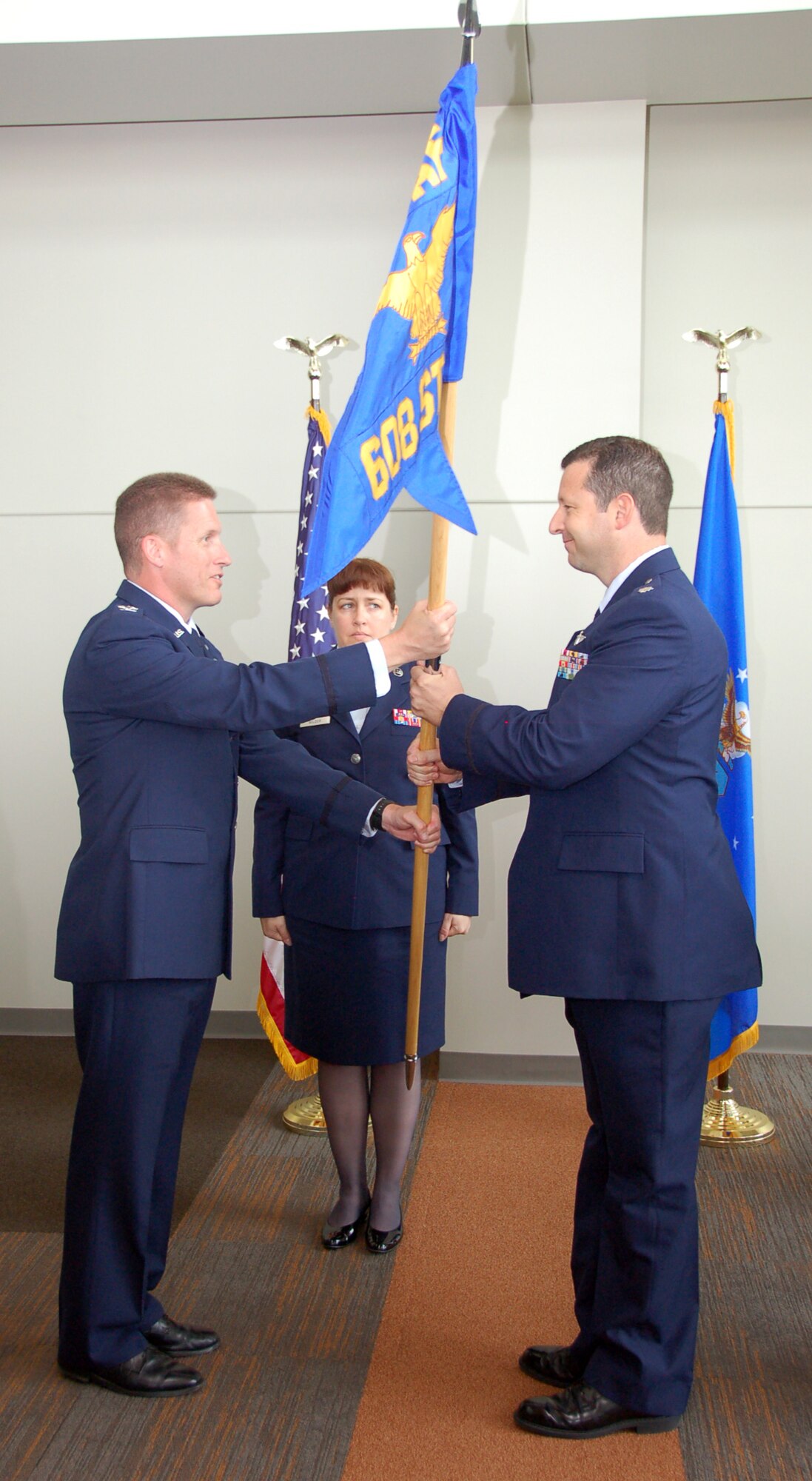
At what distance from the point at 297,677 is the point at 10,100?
3.09 meters

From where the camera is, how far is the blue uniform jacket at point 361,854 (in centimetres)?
286

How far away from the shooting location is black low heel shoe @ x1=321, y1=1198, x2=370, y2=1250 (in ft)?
Answer: 9.57

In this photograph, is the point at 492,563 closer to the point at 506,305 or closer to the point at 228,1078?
the point at 506,305

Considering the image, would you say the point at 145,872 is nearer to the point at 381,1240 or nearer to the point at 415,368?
the point at 415,368

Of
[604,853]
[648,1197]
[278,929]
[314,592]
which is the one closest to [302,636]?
[314,592]

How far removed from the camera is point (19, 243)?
4473mm

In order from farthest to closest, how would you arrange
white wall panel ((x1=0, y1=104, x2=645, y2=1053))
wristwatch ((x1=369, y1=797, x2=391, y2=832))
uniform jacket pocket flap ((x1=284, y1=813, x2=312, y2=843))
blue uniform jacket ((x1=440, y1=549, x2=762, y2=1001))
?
white wall panel ((x1=0, y1=104, x2=645, y2=1053)) < uniform jacket pocket flap ((x1=284, y1=813, x2=312, y2=843)) < wristwatch ((x1=369, y1=797, x2=391, y2=832)) < blue uniform jacket ((x1=440, y1=549, x2=762, y2=1001))

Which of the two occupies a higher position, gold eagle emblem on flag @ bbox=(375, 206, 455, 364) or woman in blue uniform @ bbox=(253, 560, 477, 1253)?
gold eagle emblem on flag @ bbox=(375, 206, 455, 364)

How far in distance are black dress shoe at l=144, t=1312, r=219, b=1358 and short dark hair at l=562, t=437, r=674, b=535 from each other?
1.84 meters

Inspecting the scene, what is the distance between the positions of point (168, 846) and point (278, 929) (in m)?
0.87

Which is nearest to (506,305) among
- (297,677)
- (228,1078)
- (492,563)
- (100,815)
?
(492,563)

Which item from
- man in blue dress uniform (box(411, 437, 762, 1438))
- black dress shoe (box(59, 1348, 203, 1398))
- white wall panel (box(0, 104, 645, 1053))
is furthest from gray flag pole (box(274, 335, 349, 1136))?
man in blue dress uniform (box(411, 437, 762, 1438))

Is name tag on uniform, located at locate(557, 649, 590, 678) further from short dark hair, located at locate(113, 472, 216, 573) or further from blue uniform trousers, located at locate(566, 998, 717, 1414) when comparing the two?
short dark hair, located at locate(113, 472, 216, 573)

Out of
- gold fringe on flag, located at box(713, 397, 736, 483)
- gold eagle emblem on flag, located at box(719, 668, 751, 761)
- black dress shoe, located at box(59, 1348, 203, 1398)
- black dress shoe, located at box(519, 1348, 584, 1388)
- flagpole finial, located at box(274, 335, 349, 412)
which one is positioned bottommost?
black dress shoe, located at box(59, 1348, 203, 1398)
